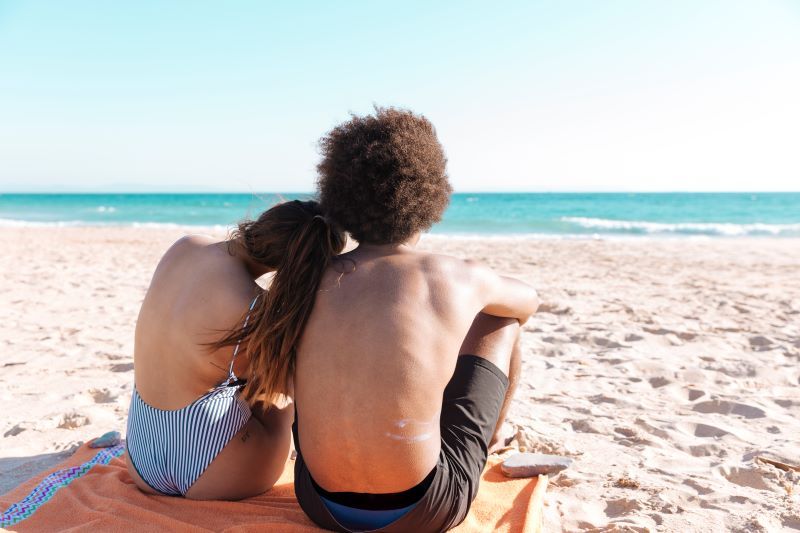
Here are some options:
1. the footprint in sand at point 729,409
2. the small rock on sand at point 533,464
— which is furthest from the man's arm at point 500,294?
the footprint in sand at point 729,409

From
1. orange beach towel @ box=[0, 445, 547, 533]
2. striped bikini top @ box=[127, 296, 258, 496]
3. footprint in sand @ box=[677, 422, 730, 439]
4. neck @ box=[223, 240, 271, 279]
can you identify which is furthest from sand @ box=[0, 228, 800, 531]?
neck @ box=[223, 240, 271, 279]

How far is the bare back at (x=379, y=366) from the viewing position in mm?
1719

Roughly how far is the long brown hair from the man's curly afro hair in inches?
3.5

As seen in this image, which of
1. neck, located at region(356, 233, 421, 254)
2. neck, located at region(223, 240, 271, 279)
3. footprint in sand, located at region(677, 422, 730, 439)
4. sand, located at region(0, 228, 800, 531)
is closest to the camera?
neck, located at region(356, 233, 421, 254)

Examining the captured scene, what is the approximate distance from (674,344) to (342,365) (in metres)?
3.71

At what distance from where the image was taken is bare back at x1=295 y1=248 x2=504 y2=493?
1719mm

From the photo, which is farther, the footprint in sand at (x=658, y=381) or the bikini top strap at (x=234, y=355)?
the footprint in sand at (x=658, y=381)

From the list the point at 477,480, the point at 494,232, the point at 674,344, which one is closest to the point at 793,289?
the point at 674,344

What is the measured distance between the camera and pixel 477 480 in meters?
2.04

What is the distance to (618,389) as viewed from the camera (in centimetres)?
368

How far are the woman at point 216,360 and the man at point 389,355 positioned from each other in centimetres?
12

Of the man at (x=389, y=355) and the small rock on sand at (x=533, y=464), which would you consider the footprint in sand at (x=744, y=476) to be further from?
the man at (x=389, y=355)

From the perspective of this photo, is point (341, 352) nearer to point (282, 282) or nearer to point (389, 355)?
point (389, 355)

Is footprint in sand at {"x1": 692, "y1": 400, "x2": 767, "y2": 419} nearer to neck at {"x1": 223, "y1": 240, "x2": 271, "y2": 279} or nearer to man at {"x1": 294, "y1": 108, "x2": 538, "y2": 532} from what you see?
man at {"x1": 294, "y1": 108, "x2": 538, "y2": 532}
